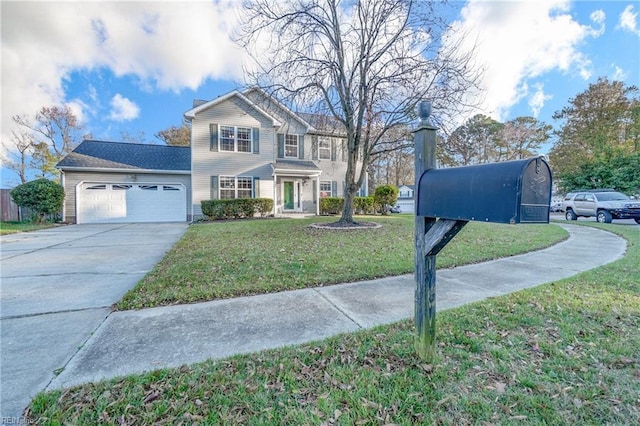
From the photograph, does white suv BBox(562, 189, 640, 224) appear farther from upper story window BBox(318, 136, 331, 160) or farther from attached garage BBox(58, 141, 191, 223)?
attached garage BBox(58, 141, 191, 223)

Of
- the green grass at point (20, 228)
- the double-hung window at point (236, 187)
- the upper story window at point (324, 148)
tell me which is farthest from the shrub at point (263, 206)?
the green grass at point (20, 228)

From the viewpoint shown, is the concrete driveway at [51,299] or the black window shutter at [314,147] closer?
the concrete driveway at [51,299]

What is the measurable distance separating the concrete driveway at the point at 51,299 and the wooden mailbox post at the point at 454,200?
2882 mm

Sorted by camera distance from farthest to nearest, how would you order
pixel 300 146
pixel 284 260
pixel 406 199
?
pixel 406 199 < pixel 300 146 < pixel 284 260

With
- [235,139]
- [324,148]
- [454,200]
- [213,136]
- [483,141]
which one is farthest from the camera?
[483,141]

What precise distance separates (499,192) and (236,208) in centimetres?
1441

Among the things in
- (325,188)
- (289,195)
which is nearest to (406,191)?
(325,188)

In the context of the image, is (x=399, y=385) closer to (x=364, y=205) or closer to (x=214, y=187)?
(x=214, y=187)

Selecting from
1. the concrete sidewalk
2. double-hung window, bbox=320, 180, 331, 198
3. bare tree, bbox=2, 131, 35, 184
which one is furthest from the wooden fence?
the concrete sidewalk

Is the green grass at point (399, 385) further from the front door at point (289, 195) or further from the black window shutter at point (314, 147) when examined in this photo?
the black window shutter at point (314, 147)

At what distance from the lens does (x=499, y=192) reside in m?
1.58

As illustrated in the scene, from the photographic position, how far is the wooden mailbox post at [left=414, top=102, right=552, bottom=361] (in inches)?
60.7

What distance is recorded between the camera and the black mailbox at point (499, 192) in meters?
1.52

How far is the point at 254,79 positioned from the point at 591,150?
103 ft
